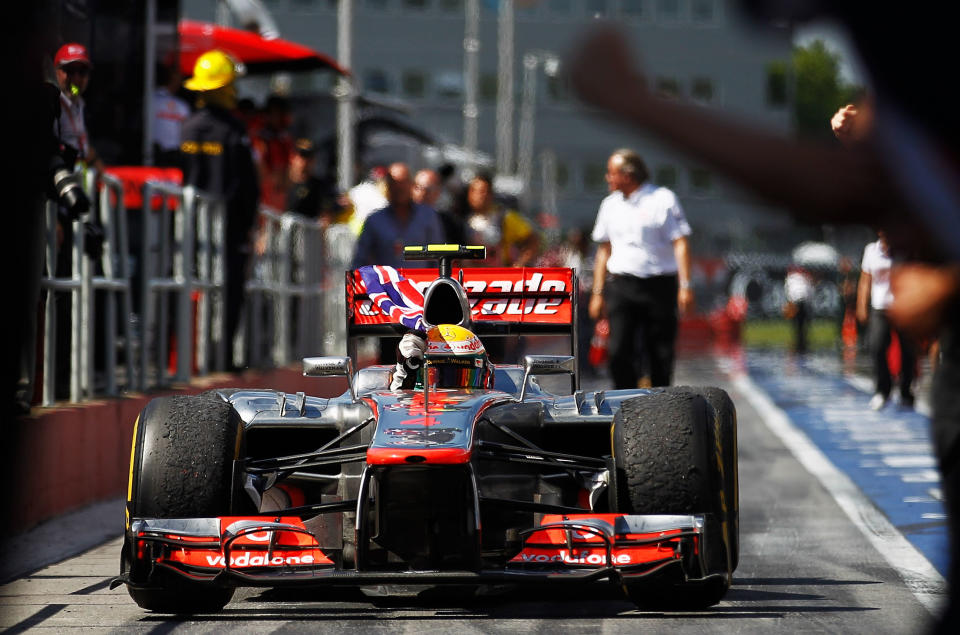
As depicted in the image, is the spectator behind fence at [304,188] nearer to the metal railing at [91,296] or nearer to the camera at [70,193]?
the metal railing at [91,296]

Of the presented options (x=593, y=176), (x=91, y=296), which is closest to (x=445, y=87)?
(x=593, y=176)

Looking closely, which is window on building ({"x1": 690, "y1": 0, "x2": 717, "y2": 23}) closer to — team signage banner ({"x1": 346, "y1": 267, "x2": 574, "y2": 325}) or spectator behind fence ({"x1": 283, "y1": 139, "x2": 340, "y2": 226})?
spectator behind fence ({"x1": 283, "y1": 139, "x2": 340, "y2": 226})

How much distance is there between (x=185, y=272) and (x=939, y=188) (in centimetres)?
956

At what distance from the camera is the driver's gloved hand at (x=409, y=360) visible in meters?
7.20

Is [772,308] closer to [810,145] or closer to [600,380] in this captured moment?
[600,380]

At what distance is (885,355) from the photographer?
17125 mm

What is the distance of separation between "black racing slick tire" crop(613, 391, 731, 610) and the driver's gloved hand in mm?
1028

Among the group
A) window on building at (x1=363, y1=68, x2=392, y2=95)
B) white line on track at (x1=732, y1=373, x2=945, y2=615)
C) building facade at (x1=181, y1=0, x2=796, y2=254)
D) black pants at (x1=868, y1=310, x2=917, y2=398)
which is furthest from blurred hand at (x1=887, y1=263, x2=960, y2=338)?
window on building at (x1=363, y1=68, x2=392, y2=95)

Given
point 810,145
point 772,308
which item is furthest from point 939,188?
point 772,308

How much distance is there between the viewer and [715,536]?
6215 millimetres

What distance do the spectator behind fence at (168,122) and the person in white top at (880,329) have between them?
5.56 metres

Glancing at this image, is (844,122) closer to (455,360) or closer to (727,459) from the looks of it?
(727,459)

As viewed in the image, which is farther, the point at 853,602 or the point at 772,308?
the point at 772,308

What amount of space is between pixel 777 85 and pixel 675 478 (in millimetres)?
79841
